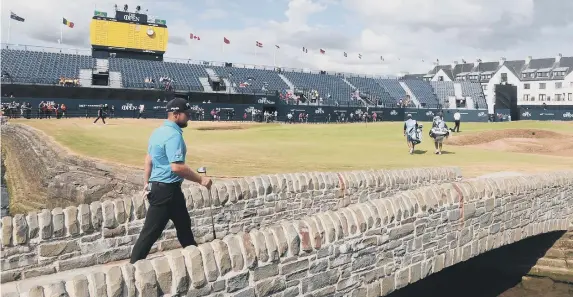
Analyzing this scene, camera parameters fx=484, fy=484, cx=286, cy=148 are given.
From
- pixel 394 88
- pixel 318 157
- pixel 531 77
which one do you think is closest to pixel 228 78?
pixel 394 88

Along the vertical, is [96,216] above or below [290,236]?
below

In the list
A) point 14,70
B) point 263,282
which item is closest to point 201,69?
point 14,70

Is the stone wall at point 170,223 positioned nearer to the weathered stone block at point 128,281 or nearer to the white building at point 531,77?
the weathered stone block at point 128,281

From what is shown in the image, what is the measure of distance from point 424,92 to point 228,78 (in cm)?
3139

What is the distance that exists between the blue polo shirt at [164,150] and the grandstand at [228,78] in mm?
45918

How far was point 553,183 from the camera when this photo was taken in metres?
12.8

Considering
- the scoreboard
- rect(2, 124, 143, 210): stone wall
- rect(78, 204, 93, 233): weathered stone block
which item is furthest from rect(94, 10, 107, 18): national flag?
rect(78, 204, 93, 233): weathered stone block

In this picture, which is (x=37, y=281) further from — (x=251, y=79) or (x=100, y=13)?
(x=100, y=13)

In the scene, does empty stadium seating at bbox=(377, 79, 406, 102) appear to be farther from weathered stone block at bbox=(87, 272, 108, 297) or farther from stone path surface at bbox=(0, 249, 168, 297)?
weathered stone block at bbox=(87, 272, 108, 297)

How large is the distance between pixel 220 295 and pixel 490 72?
114 m

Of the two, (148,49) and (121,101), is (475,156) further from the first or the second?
(148,49)

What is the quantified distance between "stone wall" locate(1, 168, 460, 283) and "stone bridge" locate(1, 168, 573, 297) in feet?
0.07

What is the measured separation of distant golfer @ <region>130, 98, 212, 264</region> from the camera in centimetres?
634

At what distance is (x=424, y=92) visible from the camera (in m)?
73.9
